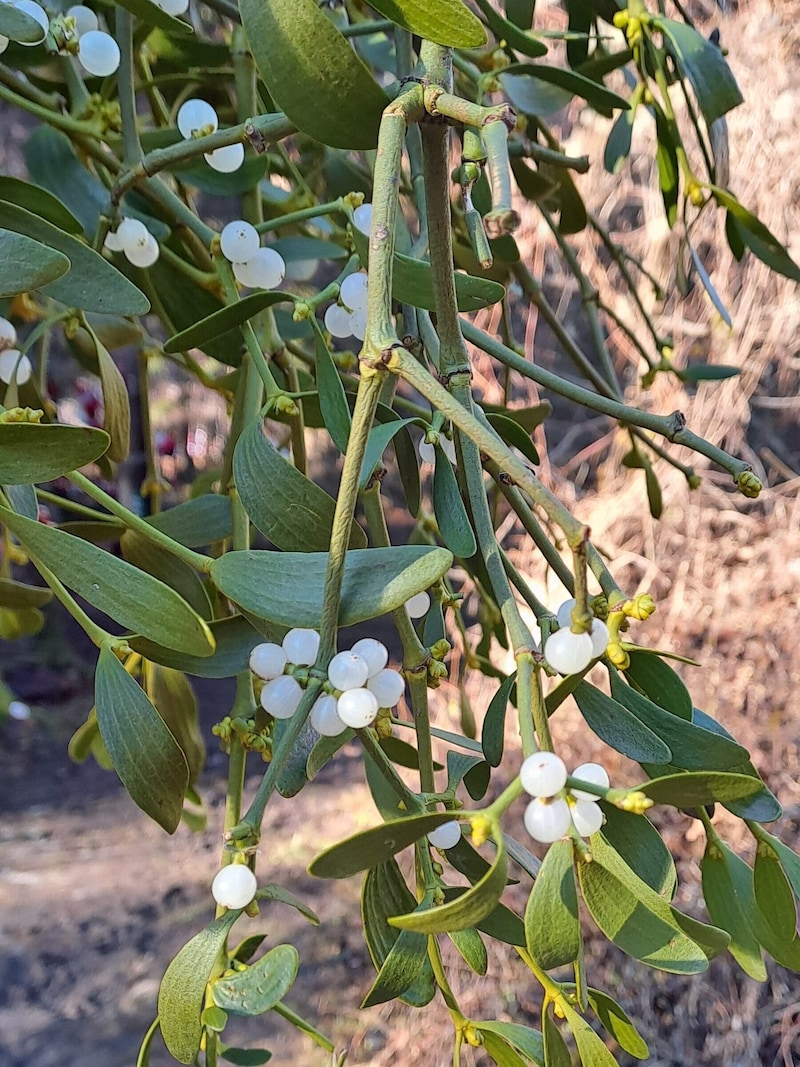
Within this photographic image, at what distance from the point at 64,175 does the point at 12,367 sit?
9 centimetres

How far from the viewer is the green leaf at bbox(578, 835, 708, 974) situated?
0.64 ft

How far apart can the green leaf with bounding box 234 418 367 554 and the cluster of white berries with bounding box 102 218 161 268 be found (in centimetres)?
17

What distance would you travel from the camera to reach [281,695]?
0.25 meters

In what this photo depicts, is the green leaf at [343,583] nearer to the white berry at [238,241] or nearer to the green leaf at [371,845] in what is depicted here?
the green leaf at [371,845]

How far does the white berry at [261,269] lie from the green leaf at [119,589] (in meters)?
0.16

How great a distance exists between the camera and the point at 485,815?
17cm

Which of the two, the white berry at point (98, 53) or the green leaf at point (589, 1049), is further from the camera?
the white berry at point (98, 53)

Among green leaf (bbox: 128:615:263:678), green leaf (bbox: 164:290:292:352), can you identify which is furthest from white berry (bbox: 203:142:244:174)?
green leaf (bbox: 128:615:263:678)

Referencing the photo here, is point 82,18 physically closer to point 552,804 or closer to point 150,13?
point 150,13

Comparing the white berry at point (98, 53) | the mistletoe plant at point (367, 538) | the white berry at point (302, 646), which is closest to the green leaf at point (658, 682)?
the mistletoe plant at point (367, 538)

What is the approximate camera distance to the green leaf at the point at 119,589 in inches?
8.9

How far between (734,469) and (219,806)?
1706 mm

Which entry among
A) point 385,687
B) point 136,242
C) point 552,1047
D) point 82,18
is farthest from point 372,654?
point 82,18

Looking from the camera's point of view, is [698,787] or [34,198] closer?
[698,787]
